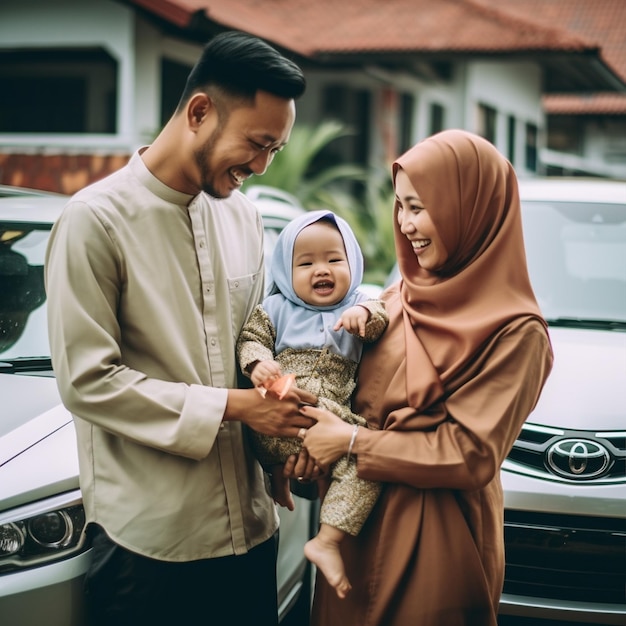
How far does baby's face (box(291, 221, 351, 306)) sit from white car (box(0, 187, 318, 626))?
31.0 inches

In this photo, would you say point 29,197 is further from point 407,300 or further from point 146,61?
point 146,61

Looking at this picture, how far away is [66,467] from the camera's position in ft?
7.57

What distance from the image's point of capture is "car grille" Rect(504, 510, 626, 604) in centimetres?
314

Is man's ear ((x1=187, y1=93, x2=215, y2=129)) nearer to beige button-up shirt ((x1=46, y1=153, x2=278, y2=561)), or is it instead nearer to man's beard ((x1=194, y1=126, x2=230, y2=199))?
man's beard ((x1=194, y1=126, x2=230, y2=199))

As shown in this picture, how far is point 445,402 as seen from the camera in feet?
7.19

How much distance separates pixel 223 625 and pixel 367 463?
1.96 ft

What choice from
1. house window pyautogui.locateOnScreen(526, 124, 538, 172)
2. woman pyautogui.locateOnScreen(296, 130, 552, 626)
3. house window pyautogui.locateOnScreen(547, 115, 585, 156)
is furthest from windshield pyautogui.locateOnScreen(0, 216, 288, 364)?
house window pyautogui.locateOnScreen(547, 115, 585, 156)

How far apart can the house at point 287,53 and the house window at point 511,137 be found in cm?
75

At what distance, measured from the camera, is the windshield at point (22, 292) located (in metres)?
3.00

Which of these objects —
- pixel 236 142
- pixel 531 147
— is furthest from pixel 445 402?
pixel 531 147

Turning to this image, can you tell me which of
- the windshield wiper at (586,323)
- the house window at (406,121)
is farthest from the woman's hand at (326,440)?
the house window at (406,121)

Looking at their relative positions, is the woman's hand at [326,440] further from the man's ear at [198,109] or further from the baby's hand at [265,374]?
the man's ear at [198,109]

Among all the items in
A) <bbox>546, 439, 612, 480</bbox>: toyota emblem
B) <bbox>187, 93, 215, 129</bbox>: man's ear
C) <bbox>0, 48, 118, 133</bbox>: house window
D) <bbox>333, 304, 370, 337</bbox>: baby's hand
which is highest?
<bbox>0, 48, 118, 133</bbox>: house window

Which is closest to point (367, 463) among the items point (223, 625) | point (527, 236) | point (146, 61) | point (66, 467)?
point (223, 625)
